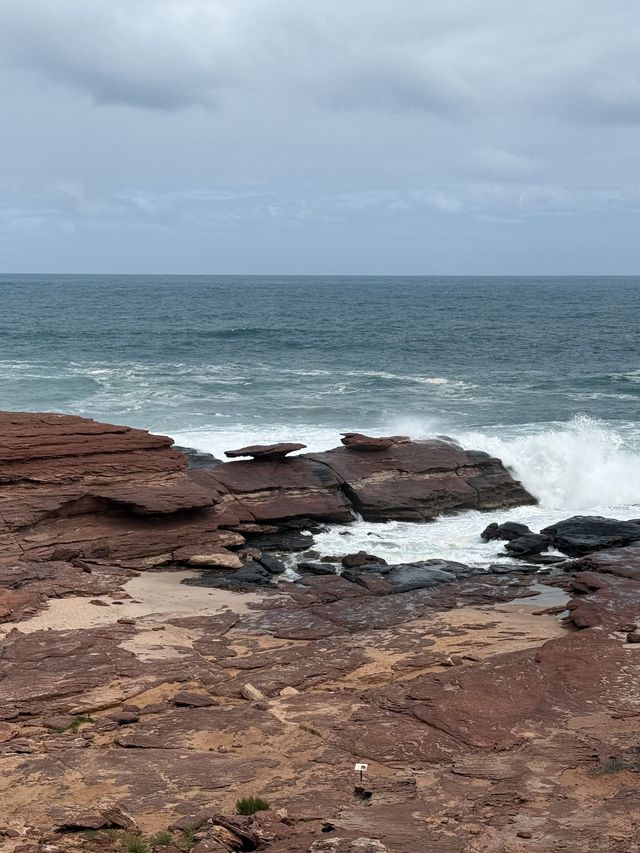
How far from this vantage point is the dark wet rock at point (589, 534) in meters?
23.2

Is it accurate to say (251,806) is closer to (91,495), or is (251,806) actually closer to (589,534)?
(91,495)

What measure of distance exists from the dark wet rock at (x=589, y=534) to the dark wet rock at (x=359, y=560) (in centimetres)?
475

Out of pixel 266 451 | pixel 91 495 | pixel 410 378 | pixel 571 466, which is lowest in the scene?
pixel 571 466

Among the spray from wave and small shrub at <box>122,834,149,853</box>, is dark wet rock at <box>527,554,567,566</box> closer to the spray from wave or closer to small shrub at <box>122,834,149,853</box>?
the spray from wave

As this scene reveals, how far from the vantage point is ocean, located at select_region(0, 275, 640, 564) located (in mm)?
28844

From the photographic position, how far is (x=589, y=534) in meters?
23.7

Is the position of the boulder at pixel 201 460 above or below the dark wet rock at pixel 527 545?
above

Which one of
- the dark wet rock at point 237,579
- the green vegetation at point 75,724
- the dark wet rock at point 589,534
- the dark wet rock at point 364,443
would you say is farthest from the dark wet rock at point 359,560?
the green vegetation at point 75,724

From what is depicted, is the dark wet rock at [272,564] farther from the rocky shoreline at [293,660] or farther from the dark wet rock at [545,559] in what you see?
the dark wet rock at [545,559]

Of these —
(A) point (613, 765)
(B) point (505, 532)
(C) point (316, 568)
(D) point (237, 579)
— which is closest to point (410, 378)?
(B) point (505, 532)

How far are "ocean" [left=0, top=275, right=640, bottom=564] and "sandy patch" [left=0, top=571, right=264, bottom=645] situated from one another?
4294 mm

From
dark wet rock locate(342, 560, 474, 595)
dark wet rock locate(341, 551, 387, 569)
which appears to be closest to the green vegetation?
dark wet rock locate(342, 560, 474, 595)

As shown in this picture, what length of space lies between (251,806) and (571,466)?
2144cm

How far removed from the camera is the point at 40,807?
10.6 meters
